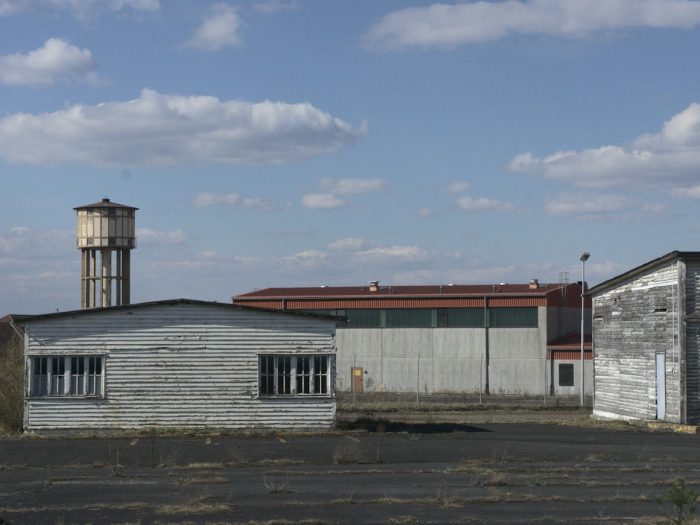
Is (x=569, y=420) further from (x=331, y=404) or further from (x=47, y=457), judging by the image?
(x=47, y=457)

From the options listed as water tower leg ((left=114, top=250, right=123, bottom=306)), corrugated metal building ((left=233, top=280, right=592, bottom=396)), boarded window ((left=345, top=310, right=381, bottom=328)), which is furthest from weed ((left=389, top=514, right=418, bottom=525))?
boarded window ((left=345, top=310, right=381, bottom=328))

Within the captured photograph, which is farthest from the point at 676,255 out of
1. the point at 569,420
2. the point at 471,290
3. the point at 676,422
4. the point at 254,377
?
the point at 471,290

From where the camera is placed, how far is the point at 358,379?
2324 inches

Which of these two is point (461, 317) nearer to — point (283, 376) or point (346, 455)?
point (283, 376)

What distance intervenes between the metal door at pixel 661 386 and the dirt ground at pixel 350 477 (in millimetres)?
3188

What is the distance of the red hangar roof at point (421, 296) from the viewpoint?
58.5 metres

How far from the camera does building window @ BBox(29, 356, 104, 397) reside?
31.5 meters

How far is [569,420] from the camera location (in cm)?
3847

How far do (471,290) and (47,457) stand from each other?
40.4 metres

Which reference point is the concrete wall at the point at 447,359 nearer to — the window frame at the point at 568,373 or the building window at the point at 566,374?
the window frame at the point at 568,373

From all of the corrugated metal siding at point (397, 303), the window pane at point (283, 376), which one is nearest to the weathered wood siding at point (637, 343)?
the window pane at point (283, 376)

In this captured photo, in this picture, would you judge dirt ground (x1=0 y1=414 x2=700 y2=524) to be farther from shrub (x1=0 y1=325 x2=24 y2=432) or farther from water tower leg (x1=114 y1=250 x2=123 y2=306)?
water tower leg (x1=114 y1=250 x2=123 y2=306)

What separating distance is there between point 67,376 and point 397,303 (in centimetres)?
3063

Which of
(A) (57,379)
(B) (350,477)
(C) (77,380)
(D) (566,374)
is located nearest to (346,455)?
(B) (350,477)
